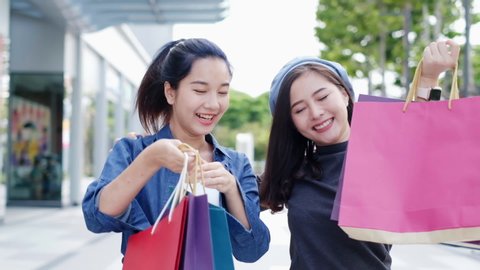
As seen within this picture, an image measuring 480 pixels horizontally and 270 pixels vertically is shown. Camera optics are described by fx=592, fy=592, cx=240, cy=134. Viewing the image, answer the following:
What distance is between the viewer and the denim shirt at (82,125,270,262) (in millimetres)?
1407

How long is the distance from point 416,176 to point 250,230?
42 cm

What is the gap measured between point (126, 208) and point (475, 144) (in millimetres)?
817

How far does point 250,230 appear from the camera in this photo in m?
1.46

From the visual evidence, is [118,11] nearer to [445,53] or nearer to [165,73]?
[165,73]

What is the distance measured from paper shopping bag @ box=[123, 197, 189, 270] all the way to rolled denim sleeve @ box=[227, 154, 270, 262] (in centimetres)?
19

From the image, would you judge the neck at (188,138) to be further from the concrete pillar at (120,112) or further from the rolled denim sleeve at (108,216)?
the concrete pillar at (120,112)

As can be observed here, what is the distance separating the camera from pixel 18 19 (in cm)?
1240

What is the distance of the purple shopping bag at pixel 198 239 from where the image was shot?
4.01 ft

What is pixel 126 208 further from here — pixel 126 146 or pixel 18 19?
pixel 18 19

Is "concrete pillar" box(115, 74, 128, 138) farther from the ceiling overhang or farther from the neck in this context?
the neck

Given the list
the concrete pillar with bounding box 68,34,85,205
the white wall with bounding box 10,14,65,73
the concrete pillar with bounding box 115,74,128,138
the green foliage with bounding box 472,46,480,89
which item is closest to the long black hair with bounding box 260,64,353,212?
the white wall with bounding box 10,14,65,73

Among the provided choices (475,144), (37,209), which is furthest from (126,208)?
(37,209)

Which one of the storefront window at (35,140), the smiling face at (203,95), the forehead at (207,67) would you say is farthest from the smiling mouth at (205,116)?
the storefront window at (35,140)

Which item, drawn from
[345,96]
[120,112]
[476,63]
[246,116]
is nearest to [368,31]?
[476,63]
